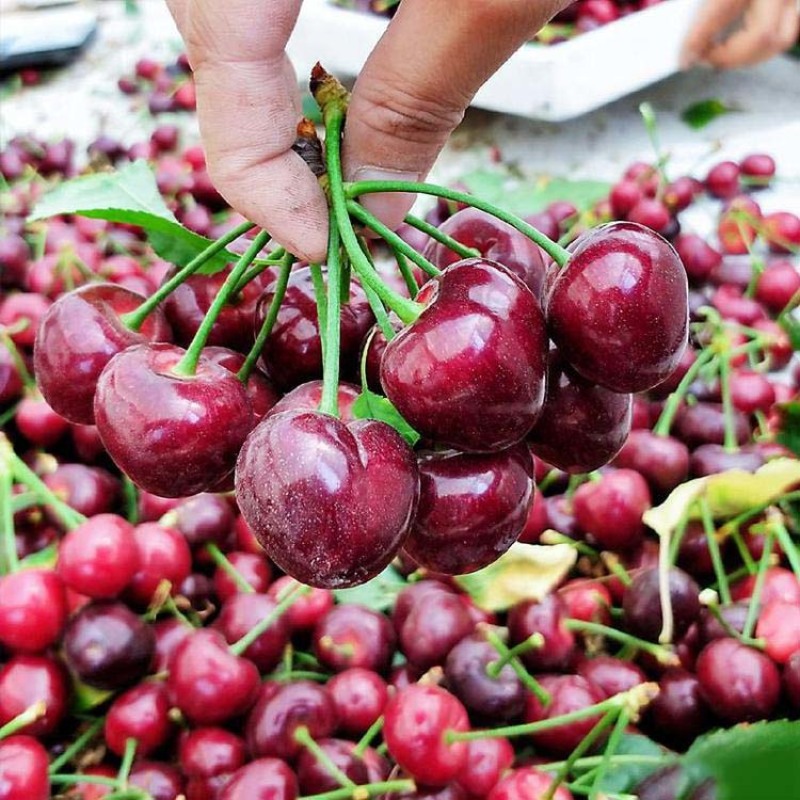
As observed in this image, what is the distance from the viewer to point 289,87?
0.69 m

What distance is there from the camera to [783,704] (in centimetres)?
105

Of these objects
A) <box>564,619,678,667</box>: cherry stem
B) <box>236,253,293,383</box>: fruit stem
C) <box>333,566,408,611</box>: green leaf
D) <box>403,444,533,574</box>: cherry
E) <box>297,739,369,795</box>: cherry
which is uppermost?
<box>236,253,293,383</box>: fruit stem

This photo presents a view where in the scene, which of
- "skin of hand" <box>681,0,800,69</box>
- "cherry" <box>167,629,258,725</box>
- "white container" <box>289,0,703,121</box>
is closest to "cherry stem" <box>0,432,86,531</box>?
"cherry" <box>167,629,258,725</box>

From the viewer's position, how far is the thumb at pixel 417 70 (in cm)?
63

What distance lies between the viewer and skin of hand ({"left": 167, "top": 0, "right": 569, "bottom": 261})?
61 cm

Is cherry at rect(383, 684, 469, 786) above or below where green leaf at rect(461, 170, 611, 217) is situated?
below

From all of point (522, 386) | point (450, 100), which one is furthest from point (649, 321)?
point (450, 100)

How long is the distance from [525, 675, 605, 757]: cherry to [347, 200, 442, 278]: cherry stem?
24.6 inches

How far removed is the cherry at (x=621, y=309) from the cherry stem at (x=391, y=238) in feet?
0.27

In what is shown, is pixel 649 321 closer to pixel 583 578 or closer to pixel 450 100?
pixel 450 100

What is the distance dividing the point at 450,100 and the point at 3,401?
1013mm

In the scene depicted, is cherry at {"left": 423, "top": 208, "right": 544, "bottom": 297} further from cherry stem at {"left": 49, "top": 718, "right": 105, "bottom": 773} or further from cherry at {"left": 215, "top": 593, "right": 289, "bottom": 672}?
cherry stem at {"left": 49, "top": 718, "right": 105, "bottom": 773}

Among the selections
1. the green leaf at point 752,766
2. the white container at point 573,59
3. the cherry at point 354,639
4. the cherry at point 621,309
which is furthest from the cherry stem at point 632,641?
the white container at point 573,59

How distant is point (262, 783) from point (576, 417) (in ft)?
1.92
